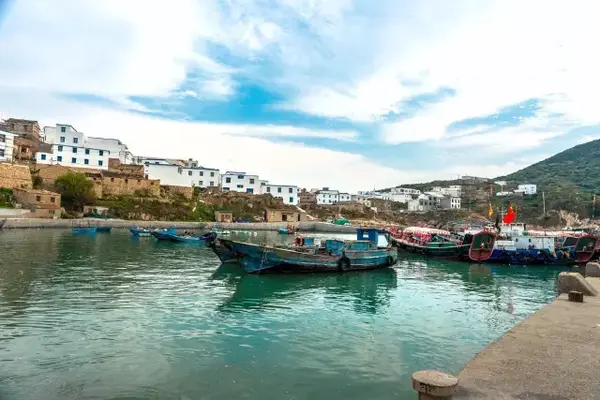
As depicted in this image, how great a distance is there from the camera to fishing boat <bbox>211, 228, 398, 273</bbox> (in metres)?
24.9

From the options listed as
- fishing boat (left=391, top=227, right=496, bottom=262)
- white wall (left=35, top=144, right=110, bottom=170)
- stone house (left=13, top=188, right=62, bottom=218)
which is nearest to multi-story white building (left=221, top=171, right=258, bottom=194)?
white wall (left=35, top=144, right=110, bottom=170)

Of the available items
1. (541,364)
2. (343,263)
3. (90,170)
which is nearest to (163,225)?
(90,170)

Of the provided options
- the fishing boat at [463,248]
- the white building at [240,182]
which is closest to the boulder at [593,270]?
the fishing boat at [463,248]

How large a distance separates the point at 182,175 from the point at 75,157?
20.8m

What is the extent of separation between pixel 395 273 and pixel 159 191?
59.8 meters

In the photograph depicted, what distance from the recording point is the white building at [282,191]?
328 feet

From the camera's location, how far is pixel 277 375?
1004cm

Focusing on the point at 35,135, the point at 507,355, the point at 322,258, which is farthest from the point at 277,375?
the point at 35,135

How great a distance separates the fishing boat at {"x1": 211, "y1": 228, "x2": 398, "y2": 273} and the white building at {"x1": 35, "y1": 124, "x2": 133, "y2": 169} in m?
60.2

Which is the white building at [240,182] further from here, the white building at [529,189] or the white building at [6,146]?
the white building at [529,189]

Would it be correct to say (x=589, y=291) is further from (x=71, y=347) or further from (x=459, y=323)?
(x=71, y=347)

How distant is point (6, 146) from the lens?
67.6 metres

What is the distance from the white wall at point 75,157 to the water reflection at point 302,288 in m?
60.0

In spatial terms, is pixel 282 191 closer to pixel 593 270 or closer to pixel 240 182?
pixel 240 182
